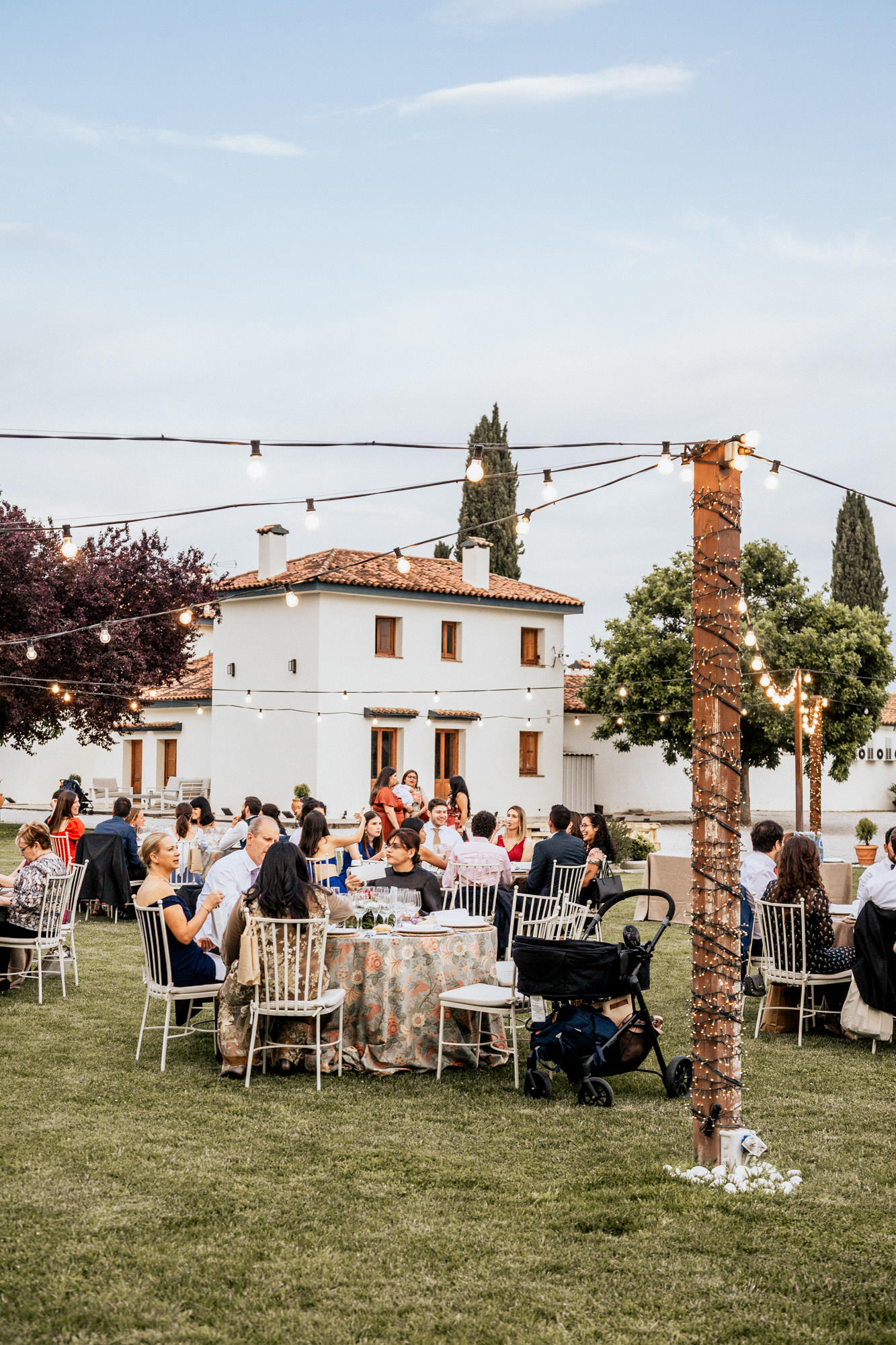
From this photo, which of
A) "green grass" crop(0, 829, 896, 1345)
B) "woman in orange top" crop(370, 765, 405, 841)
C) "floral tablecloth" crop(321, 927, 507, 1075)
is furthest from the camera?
"woman in orange top" crop(370, 765, 405, 841)

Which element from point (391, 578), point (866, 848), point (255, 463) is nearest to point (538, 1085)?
point (255, 463)

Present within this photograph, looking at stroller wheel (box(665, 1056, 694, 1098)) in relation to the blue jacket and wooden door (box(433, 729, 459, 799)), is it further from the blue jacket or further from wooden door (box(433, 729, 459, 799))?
wooden door (box(433, 729, 459, 799))

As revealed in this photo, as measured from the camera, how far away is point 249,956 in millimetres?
6090

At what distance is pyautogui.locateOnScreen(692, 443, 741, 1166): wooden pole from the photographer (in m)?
4.68

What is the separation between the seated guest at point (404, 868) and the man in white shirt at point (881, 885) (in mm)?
2828

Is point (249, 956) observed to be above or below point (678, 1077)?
above

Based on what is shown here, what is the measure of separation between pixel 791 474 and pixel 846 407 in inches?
247

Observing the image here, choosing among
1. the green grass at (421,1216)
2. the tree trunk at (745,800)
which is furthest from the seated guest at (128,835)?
the tree trunk at (745,800)

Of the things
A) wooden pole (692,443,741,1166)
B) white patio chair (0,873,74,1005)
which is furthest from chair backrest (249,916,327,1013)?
white patio chair (0,873,74,1005)

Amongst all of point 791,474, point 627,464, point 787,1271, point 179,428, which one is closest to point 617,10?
point 627,464

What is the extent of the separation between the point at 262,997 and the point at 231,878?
1.18m

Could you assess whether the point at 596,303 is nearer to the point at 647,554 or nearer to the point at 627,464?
the point at 627,464

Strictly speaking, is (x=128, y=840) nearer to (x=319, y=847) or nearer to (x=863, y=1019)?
(x=319, y=847)

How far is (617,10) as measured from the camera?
883cm
